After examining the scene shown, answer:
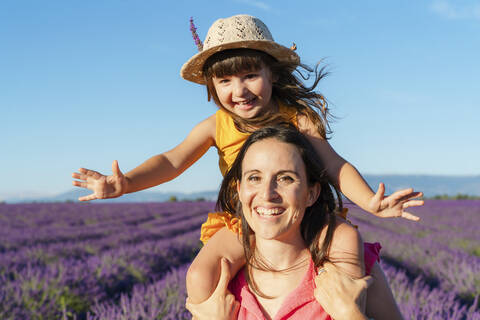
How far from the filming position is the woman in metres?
1.70

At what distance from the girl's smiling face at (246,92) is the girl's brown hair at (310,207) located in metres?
0.24

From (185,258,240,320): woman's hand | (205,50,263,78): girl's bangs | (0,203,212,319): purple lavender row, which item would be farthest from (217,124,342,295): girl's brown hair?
(0,203,212,319): purple lavender row

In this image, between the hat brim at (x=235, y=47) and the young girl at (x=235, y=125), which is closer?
the young girl at (x=235, y=125)

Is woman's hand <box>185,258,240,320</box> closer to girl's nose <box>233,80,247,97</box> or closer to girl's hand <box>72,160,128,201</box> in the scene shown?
girl's hand <box>72,160,128,201</box>

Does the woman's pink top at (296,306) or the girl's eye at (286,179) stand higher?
the girl's eye at (286,179)

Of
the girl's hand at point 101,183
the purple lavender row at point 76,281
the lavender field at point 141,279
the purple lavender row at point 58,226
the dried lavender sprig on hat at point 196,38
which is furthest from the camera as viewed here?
the purple lavender row at point 58,226

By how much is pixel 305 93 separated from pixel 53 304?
9.00 ft

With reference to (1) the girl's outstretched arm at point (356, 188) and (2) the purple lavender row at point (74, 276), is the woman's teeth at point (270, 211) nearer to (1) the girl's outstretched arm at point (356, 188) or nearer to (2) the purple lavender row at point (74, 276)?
(1) the girl's outstretched arm at point (356, 188)

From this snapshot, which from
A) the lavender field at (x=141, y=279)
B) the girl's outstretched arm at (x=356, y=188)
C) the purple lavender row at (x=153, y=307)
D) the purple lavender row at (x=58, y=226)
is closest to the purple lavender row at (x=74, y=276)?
the lavender field at (x=141, y=279)

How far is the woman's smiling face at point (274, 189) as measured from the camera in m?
1.69

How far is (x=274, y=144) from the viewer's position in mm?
1761

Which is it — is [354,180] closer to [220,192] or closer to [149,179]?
[220,192]

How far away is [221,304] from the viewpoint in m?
1.76

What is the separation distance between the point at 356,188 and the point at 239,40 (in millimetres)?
834
